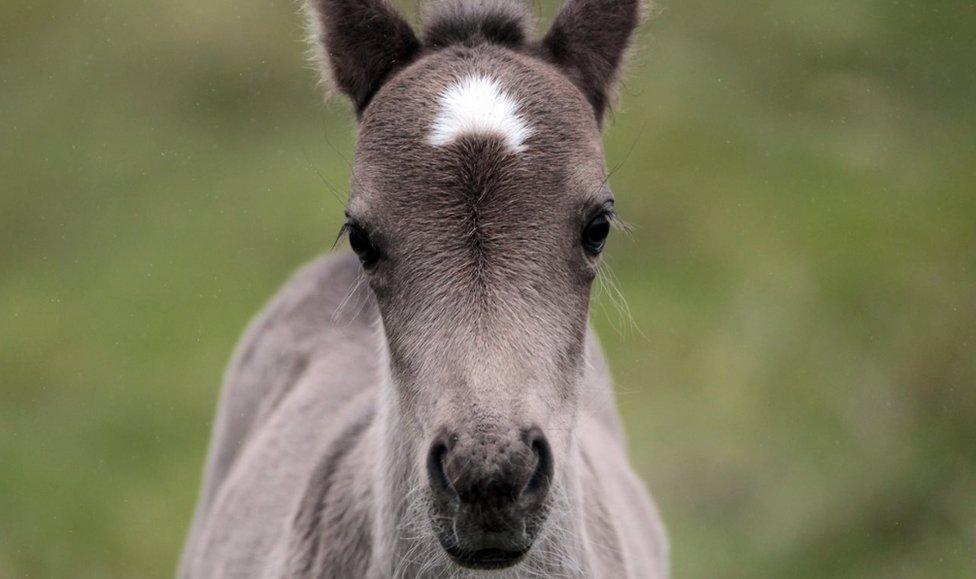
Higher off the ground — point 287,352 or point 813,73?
point 287,352

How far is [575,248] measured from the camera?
12.1ft

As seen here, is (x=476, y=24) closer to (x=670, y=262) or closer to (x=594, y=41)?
(x=594, y=41)

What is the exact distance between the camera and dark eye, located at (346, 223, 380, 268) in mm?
3744

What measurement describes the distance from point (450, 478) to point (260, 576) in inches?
75.2

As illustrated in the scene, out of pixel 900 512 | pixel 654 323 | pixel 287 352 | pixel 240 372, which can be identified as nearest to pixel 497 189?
pixel 287 352

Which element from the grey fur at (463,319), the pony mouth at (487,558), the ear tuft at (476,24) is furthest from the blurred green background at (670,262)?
the pony mouth at (487,558)

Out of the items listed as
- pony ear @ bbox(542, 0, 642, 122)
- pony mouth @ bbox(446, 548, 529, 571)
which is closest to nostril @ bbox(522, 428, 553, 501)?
pony mouth @ bbox(446, 548, 529, 571)

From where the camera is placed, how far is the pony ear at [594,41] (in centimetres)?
424

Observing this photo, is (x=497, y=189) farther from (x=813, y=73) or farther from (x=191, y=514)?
(x=813, y=73)

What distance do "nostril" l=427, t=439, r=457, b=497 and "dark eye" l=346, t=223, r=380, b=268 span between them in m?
0.68

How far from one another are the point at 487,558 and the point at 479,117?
1.25 metres

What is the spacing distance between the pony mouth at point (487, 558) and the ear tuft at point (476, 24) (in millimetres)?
1707

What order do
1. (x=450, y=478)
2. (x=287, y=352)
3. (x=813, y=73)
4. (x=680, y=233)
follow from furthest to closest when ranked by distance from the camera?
(x=813, y=73), (x=680, y=233), (x=287, y=352), (x=450, y=478)

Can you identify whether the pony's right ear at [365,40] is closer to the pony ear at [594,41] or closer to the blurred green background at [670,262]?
the pony ear at [594,41]
